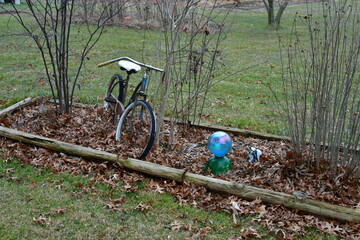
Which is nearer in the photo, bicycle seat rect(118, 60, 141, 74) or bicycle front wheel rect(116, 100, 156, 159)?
bicycle front wheel rect(116, 100, 156, 159)

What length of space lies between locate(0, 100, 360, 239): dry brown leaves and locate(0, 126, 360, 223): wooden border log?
8 cm

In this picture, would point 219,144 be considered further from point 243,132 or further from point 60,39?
point 60,39

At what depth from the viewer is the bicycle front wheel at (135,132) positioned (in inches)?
220

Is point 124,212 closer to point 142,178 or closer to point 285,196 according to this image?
point 142,178

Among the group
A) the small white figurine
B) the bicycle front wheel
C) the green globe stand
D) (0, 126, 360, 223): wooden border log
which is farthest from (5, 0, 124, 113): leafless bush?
the small white figurine

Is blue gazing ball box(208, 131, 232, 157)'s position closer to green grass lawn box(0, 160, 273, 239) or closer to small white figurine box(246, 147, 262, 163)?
small white figurine box(246, 147, 262, 163)

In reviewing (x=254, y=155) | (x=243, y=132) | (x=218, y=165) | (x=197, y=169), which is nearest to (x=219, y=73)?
(x=243, y=132)

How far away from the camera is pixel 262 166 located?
17.9ft

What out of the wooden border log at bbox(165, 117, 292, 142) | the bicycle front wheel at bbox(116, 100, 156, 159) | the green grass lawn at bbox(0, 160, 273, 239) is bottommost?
the green grass lawn at bbox(0, 160, 273, 239)

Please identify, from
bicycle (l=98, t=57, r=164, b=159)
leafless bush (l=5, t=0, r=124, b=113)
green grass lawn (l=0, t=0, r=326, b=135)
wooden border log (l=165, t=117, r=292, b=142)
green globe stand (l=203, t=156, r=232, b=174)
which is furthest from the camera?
green grass lawn (l=0, t=0, r=326, b=135)

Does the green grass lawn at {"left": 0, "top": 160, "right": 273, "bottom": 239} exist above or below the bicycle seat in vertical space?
below

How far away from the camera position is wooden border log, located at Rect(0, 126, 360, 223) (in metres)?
4.48

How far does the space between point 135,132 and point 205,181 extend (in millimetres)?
1751

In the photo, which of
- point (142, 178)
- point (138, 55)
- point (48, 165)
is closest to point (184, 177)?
point (142, 178)
